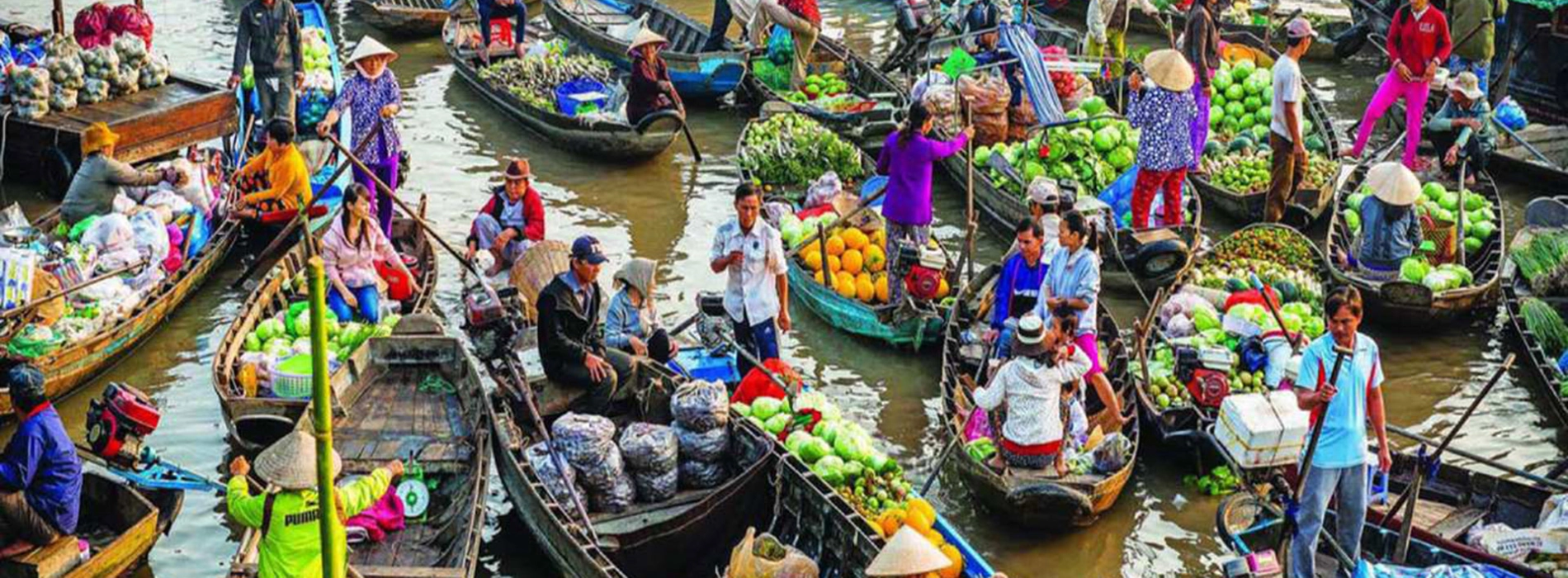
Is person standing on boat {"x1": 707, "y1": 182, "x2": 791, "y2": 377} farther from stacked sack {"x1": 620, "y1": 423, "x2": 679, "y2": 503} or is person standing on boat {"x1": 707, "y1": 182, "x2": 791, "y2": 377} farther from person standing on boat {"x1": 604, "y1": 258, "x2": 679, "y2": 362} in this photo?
stacked sack {"x1": 620, "y1": 423, "x2": 679, "y2": 503}

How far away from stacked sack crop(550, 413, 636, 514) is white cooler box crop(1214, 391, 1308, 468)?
10.4 ft

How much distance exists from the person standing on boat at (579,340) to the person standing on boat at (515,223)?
7.63 feet

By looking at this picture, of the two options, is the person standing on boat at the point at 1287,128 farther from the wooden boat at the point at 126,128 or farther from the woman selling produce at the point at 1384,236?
the wooden boat at the point at 126,128

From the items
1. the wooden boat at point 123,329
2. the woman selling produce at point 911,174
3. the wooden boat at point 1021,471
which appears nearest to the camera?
the wooden boat at point 1021,471

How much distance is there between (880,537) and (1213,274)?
4982mm

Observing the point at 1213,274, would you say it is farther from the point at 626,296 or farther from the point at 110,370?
the point at 110,370

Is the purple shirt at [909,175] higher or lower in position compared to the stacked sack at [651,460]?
higher

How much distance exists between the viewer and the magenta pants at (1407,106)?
1472 cm

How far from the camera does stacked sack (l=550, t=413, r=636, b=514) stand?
8.84m

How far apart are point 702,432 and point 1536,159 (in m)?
9.99

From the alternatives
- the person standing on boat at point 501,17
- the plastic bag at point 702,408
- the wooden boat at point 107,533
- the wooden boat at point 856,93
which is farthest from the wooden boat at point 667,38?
the wooden boat at point 107,533

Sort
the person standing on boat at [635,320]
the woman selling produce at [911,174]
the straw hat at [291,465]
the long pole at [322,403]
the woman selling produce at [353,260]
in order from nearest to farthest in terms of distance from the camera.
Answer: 1. the long pole at [322,403]
2. the straw hat at [291,465]
3. the person standing on boat at [635,320]
4. the woman selling produce at [353,260]
5. the woman selling produce at [911,174]

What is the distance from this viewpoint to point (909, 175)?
38.4 feet

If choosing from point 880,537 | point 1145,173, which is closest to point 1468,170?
point 1145,173
